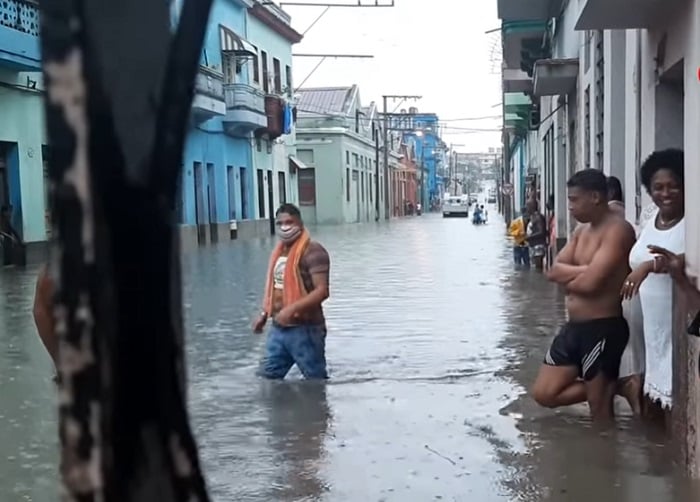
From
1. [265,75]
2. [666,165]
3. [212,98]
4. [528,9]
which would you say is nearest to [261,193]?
[265,75]

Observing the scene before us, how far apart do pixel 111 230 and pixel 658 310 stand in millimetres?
3975

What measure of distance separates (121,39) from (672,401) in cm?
413

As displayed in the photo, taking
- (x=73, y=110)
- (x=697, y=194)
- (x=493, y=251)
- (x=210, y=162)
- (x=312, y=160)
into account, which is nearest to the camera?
(x=73, y=110)

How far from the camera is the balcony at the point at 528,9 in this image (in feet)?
48.1

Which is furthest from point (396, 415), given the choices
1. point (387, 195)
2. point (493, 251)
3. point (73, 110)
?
point (387, 195)

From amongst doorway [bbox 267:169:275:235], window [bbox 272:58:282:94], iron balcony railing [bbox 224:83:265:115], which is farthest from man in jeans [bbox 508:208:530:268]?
window [bbox 272:58:282:94]

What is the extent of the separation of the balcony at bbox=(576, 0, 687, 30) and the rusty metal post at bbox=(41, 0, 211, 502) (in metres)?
4.40

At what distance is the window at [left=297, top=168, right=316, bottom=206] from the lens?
50.9 meters

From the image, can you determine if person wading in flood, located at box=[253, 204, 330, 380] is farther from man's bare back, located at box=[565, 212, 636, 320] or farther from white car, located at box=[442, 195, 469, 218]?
white car, located at box=[442, 195, 469, 218]

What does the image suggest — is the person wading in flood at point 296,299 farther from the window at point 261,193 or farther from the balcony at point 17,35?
the window at point 261,193

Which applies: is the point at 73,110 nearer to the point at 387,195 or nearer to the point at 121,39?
the point at 121,39

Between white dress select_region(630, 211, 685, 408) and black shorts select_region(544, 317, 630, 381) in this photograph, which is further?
black shorts select_region(544, 317, 630, 381)

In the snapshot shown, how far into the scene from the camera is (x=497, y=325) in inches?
397

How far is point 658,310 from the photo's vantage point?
193 inches
